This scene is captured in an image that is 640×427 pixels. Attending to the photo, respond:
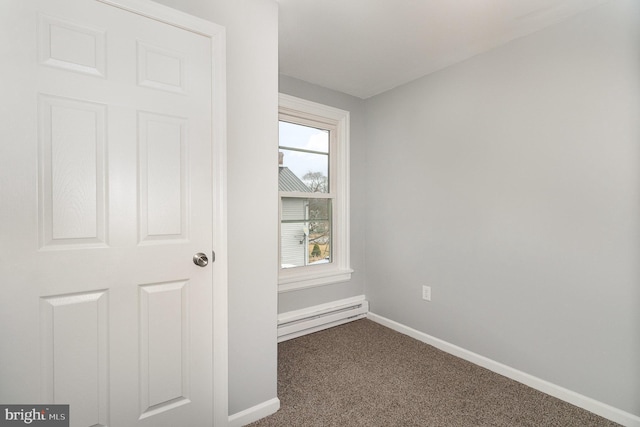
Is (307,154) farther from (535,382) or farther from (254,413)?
(535,382)

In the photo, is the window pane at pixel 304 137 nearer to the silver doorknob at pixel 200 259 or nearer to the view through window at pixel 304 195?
the view through window at pixel 304 195

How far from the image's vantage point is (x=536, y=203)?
6.41ft

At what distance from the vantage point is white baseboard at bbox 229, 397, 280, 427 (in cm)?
159

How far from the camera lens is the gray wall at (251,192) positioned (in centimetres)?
157

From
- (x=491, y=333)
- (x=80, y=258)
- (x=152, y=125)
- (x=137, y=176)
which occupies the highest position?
(x=152, y=125)

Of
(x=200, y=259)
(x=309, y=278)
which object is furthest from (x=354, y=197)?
(x=200, y=259)

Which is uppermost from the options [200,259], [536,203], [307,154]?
[307,154]

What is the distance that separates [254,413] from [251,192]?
1186mm

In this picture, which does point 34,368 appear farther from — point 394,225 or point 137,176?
point 394,225

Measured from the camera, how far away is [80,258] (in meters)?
1.22

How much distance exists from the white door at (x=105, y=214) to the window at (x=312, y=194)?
Result: 4.12 feet

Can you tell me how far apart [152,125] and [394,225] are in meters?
2.17

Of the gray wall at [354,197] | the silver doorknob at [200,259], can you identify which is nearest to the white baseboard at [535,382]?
the gray wall at [354,197]

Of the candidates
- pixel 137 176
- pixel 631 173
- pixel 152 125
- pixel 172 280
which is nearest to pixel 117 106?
pixel 152 125
